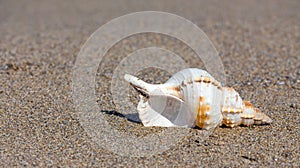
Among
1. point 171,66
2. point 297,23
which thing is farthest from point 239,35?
point 171,66

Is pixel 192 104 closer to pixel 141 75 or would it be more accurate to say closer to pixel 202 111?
pixel 202 111

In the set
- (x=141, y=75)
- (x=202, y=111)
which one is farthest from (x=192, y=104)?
(x=141, y=75)

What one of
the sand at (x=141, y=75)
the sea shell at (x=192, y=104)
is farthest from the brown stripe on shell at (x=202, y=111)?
the sand at (x=141, y=75)

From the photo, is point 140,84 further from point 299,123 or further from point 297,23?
point 297,23

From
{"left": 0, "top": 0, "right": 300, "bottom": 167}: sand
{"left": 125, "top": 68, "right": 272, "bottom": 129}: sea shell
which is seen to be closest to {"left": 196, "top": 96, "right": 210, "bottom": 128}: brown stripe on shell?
{"left": 125, "top": 68, "right": 272, "bottom": 129}: sea shell

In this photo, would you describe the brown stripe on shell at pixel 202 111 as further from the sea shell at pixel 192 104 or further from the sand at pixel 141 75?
the sand at pixel 141 75
